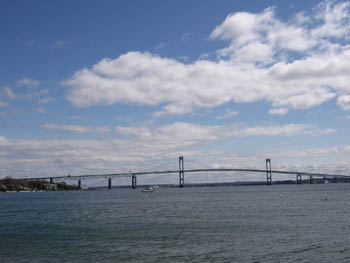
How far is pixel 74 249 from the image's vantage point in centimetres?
2538

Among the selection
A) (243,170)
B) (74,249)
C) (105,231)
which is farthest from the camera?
(243,170)

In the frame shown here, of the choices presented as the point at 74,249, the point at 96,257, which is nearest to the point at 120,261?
the point at 96,257

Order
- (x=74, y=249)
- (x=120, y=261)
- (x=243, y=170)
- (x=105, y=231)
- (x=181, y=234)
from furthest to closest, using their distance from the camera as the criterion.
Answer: (x=243, y=170) < (x=105, y=231) < (x=181, y=234) < (x=74, y=249) < (x=120, y=261)

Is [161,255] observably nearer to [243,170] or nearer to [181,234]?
[181,234]

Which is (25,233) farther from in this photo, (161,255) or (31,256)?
(161,255)

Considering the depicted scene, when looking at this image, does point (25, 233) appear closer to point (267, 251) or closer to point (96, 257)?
point (96, 257)

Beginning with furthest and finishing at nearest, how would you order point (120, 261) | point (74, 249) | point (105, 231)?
1. point (105, 231)
2. point (74, 249)
3. point (120, 261)

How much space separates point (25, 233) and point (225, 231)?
56.7 ft

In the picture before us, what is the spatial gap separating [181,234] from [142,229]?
513cm

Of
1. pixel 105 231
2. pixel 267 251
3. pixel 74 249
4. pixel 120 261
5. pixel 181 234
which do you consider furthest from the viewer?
pixel 105 231

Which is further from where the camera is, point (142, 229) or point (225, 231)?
point (142, 229)

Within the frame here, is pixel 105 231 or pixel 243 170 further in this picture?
pixel 243 170

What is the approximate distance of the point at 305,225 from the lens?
33969 millimetres

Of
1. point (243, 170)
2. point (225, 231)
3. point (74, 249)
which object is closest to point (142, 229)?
point (225, 231)
